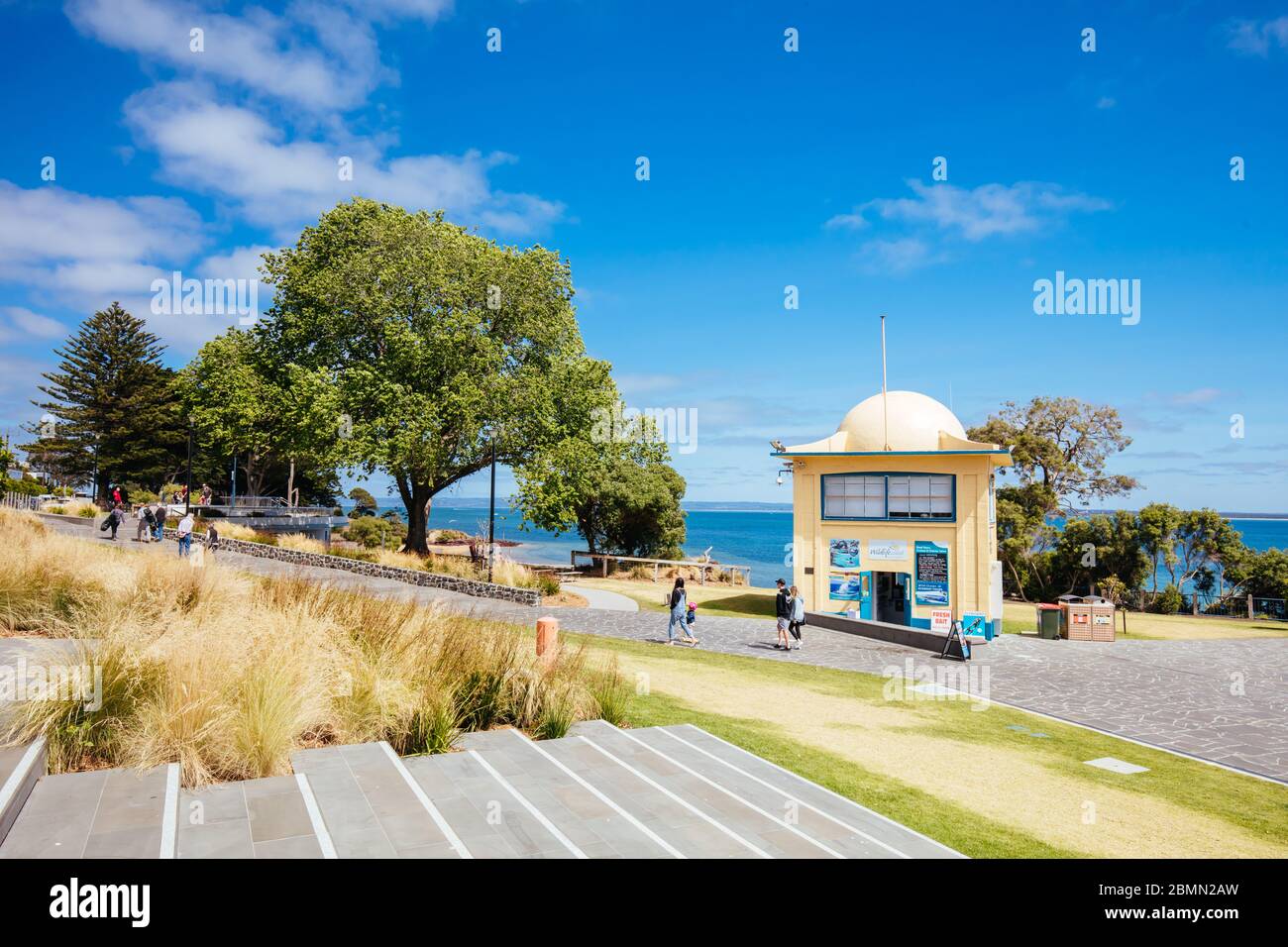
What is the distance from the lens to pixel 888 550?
23.9 m

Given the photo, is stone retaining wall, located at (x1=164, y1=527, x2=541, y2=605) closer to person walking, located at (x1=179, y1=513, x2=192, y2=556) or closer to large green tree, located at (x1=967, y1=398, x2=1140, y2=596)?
person walking, located at (x1=179, y1=513, x2=192, y2=556)

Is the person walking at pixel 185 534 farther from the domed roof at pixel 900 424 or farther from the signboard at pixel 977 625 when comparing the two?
the signboard at pixel 977 625

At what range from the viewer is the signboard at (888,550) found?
23.8 m

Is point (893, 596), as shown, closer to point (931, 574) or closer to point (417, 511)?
point (931, 574)

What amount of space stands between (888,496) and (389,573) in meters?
16.5

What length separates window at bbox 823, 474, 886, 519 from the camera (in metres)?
24.1

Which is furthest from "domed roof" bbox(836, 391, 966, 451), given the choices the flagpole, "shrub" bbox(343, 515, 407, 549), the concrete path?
"shrub" bbox(343, 515, 407, 549)

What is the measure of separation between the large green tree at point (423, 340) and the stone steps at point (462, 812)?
2056 cm

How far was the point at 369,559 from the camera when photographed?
2439 cm

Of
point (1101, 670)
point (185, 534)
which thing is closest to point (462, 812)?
point (1101, 670)

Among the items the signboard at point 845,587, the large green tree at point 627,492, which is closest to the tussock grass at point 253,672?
the signboard at point 845,587

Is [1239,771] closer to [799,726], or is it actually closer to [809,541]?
[799,726]

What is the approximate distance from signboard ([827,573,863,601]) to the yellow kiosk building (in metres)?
0.03
